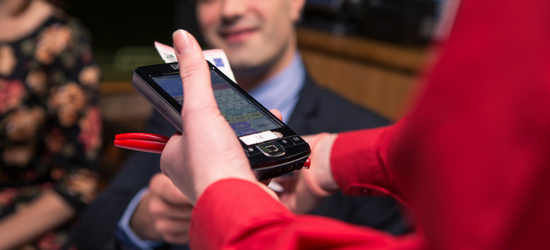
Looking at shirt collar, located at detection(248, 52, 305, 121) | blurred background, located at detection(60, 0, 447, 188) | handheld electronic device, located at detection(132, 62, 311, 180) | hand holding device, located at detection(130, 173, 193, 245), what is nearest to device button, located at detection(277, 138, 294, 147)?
handheld electronic device, located at detection(132, 62, 311, 180)

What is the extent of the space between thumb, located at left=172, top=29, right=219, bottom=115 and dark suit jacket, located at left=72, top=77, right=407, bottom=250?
18.2 inches

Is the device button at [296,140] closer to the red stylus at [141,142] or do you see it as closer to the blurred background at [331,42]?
the red stylus at [141,142]

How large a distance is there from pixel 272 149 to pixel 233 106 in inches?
3.0

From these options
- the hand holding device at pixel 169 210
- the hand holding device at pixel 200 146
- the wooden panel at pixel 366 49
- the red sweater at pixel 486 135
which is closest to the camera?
the red sweater at pixel 486 135

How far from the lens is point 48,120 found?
0.96m

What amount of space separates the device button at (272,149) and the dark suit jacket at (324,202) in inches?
16.8

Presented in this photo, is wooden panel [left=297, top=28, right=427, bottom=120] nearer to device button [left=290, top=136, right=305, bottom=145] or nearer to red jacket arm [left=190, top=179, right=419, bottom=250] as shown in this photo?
device button [left=290, top=136, right=305, bottom=145]

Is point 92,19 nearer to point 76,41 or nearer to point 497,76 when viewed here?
point 76,41

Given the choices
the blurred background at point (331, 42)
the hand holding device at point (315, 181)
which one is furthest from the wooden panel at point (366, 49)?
the hand holding device at point (315, 181)

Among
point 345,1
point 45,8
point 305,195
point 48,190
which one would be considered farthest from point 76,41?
point 345,1

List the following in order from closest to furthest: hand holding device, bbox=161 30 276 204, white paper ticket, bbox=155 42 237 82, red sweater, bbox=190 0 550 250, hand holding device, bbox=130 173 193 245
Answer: red sweater, bbox=190 0 550 250
hand holding device, bbox=161 30 276 204
white paper ticket, bbox=155 42 237 82
hand holding device, bbox=130 173 193 245

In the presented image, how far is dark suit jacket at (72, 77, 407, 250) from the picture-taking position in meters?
0.82

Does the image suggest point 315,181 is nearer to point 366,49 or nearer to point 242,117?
point 242,117

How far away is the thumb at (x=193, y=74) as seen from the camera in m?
0.32
